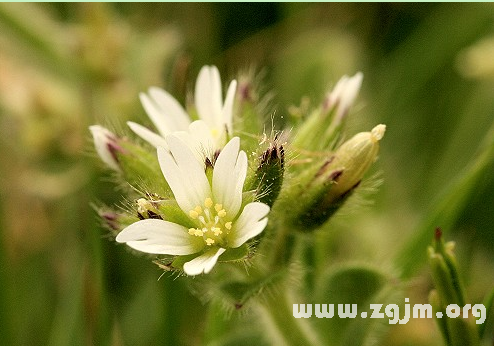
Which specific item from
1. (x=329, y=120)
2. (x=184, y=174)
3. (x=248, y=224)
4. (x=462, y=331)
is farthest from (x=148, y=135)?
(x=462, y=331)

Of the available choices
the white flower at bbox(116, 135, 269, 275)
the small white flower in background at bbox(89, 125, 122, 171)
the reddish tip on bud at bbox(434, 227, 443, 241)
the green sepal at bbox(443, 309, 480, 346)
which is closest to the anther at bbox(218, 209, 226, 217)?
the white flower at bbox(116, 135, 269, 275)

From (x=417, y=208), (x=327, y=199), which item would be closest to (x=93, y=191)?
(x=327, y=199)

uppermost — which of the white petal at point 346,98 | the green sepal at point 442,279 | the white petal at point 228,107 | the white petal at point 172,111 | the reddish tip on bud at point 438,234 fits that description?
the white petal at point 346,98

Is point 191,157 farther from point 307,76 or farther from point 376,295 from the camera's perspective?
point 307,76

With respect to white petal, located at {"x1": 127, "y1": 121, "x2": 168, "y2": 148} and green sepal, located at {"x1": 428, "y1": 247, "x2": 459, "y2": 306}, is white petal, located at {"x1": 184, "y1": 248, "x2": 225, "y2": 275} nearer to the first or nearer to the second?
white petal, located at {"x1": 127, "y1": 121, "x2": 168, "y2": 148}

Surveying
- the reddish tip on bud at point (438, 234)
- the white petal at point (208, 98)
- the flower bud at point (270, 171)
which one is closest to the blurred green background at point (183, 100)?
the white petal at point (208, 98)

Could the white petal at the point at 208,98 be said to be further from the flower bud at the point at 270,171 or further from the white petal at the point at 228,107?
the flower bud at the point at 270,171

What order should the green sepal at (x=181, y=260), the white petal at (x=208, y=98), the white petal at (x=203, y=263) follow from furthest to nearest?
the white petal at (x=208, y=98) < the green sepal at (x=181, y=260) < the white petal at (x=203, y=263)
